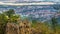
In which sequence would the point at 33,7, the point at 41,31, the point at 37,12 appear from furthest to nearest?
the point at 33,7, the point at 37,12, the point at 41,31

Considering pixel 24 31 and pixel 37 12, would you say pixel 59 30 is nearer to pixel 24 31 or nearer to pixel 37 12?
pixel 24 31

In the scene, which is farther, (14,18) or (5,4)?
(5,4)

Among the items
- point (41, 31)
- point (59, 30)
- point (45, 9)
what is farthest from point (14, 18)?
point (45, 9)

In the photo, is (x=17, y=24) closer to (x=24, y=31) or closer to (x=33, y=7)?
(x=24, y=31)

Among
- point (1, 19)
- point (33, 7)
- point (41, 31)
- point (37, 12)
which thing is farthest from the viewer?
point (33, 7)

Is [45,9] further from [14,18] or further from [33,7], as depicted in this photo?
[14,18]

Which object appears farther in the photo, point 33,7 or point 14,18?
point 33,7

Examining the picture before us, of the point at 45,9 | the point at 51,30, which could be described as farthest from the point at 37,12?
the point at 51,30

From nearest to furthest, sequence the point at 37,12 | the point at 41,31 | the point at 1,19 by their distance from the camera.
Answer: the point at 41,31
the point at 1,19
the point at 37,12
